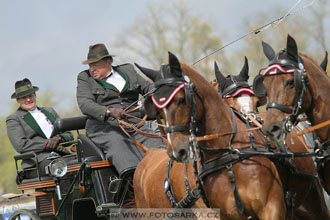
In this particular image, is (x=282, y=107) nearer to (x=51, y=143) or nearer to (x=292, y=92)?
(x=292, y=92)

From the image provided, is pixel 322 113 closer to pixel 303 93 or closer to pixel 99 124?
pixel 303 93

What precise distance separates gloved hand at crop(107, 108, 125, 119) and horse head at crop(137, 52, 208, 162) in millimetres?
1540

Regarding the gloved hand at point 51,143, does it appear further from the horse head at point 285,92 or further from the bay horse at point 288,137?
the horse head at point 285,92

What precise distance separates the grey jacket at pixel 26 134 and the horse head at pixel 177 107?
3105 mm

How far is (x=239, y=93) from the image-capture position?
19.5 ft

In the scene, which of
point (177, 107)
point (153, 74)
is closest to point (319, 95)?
point (177, 107)

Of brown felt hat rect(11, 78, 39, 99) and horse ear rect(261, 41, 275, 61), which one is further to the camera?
brown felt hat rect(11, 78, 39, 99)

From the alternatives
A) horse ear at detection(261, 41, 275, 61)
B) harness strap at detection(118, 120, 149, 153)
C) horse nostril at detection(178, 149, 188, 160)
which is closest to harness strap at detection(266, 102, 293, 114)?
horse ear at detection(261, 41, 275, 61)

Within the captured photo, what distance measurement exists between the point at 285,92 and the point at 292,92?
0.19 feet

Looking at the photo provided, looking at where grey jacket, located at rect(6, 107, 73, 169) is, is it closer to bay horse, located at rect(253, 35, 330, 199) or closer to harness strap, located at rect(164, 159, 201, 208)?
harness strap, located at rect(164, 159, 201, 208)

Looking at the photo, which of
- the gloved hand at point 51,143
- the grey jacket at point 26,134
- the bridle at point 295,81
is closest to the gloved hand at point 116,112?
the gloved hand at point 51,143

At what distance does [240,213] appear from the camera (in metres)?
4.64

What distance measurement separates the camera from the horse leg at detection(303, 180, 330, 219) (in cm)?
571

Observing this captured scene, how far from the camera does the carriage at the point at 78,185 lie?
6523 millimetres
